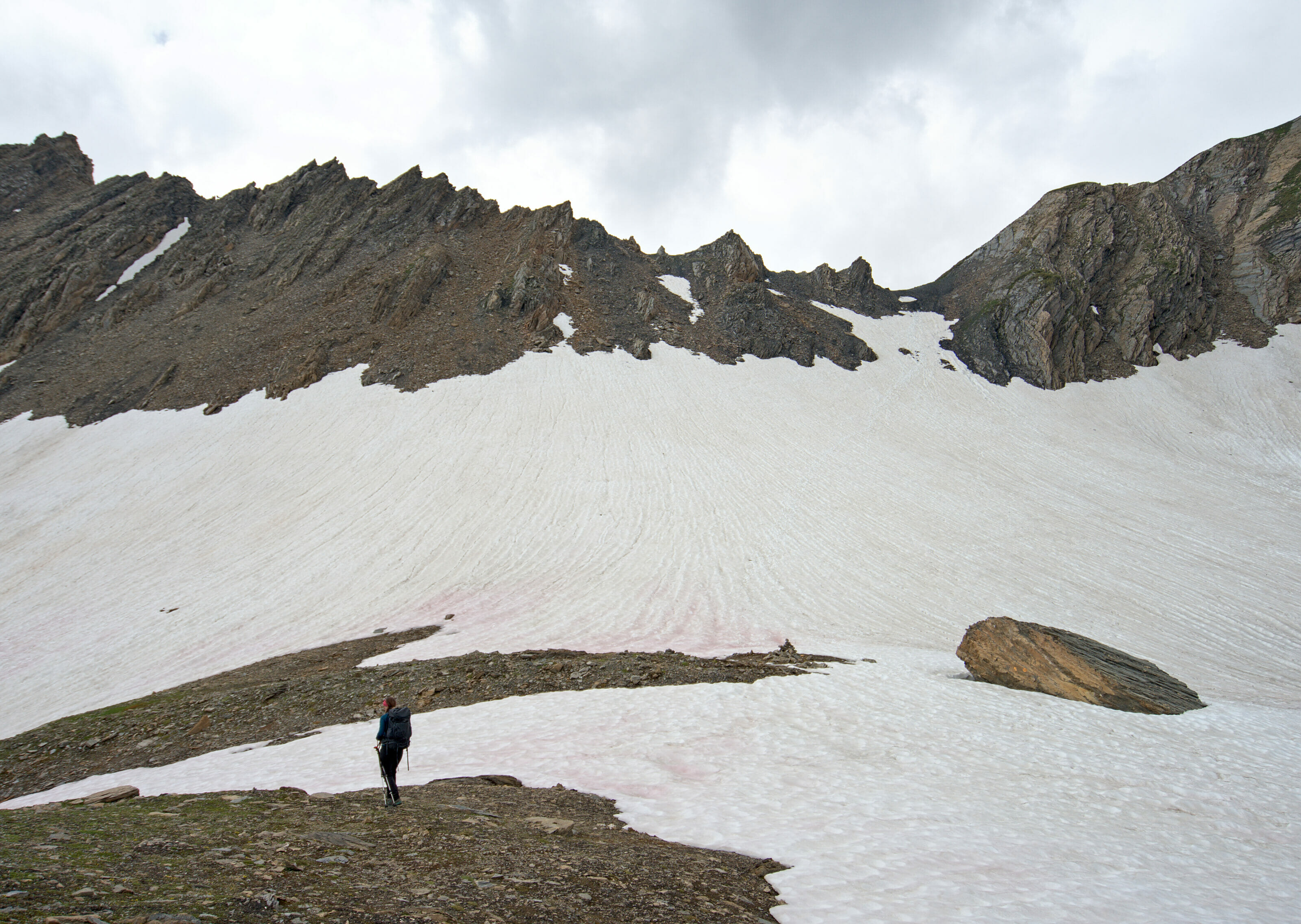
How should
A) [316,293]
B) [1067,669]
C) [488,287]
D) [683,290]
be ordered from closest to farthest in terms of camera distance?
[1067,669]
[316,293]
[488,287]
[683,290]

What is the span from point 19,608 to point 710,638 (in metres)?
26.2

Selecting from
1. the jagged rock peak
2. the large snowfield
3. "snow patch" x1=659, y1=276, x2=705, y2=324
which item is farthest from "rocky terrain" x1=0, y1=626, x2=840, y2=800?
the jagged rock peak

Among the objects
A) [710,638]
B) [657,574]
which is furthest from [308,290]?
[710,638]

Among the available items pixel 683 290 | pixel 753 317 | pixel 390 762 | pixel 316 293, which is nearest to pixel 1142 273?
pixel 753 317

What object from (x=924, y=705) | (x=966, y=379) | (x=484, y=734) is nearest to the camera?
(x=484, y=734)

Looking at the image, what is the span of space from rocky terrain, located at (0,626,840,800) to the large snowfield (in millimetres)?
907

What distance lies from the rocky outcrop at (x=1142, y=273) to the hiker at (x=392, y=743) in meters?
53.9

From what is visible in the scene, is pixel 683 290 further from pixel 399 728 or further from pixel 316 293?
pixel 399 728

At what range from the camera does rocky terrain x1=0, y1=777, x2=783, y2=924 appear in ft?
12.9

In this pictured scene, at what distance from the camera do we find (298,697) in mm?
13672

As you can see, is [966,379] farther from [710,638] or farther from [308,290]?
[308,290]

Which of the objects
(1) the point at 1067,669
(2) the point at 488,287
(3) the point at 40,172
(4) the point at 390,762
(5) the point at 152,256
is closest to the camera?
(4) the point at 390,762

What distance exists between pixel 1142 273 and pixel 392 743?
233 feet

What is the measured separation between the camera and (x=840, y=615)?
20484mm
